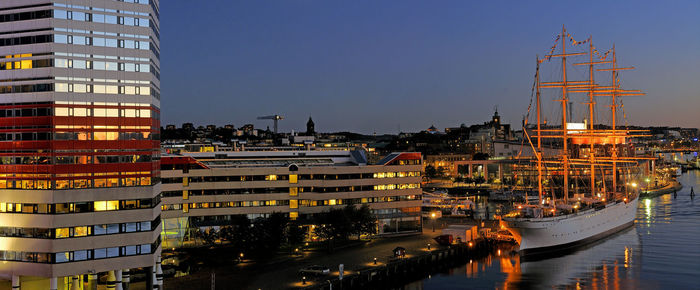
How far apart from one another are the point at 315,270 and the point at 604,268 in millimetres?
34088

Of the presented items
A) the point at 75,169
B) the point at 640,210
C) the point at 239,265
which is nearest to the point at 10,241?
the point at 75,169

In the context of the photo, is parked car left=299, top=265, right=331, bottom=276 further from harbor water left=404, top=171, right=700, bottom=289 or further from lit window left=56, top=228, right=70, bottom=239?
lit window left=56, top=228, right=70, bottom=239

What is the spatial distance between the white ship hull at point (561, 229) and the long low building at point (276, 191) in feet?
45.5

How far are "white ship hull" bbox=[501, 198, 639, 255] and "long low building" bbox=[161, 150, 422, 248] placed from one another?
13866mm

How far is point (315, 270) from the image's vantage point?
189 feet

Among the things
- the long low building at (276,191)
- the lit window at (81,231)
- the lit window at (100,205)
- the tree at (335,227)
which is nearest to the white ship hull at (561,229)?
the long low building at (276,191)

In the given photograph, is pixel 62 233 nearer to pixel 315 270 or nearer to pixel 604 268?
pixel 315 270

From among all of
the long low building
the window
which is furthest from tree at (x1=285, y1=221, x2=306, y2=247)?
the window

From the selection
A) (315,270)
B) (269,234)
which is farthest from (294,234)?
(315,270)

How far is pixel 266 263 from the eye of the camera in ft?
210

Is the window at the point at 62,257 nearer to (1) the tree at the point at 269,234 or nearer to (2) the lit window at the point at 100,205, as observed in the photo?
(2) the lit window at the point at 100,205

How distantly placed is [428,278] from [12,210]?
1561 inches

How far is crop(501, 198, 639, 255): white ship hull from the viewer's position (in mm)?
78500

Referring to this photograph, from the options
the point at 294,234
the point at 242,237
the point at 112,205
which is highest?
the point at 112,205
